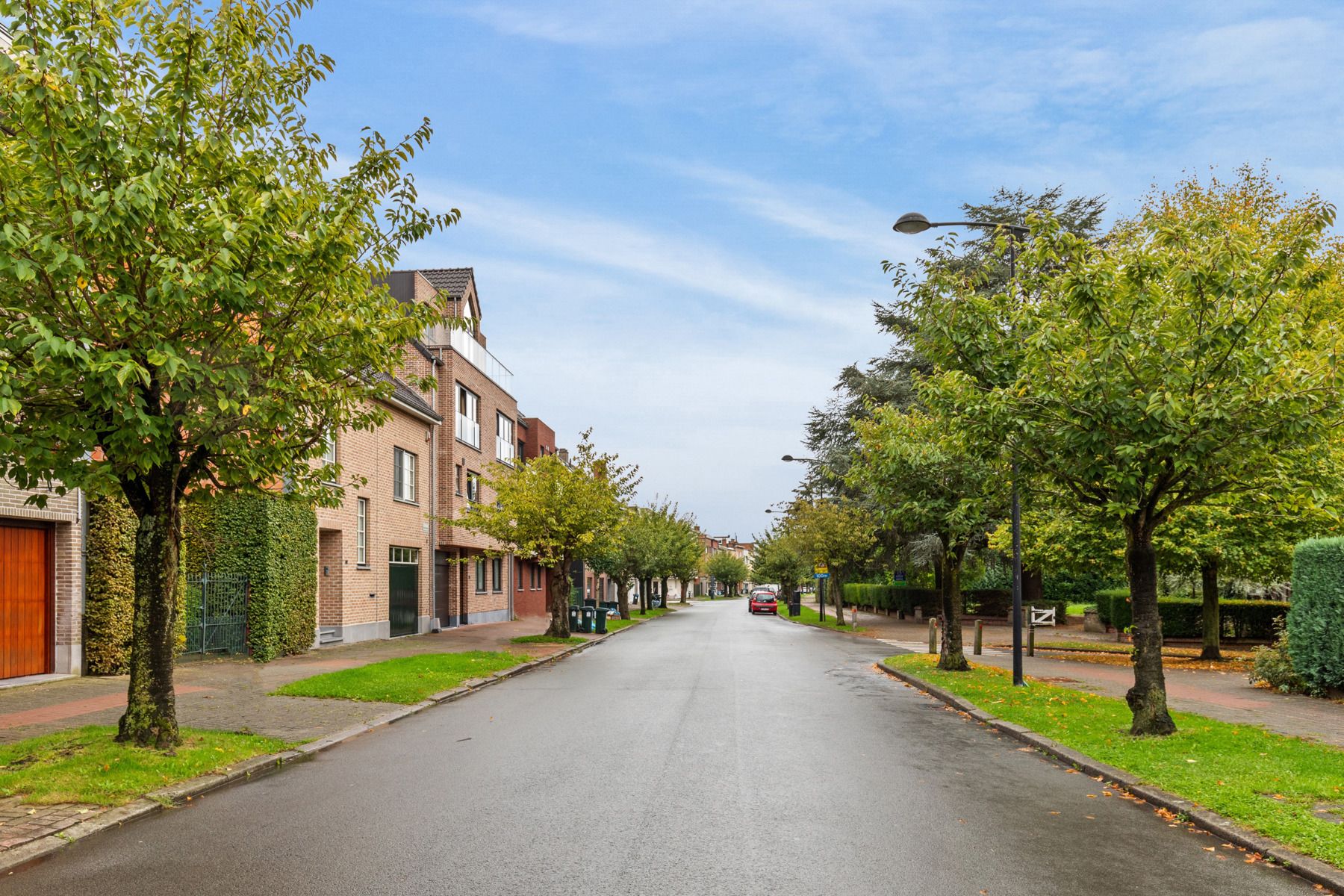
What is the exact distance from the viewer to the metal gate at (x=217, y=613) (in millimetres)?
18781

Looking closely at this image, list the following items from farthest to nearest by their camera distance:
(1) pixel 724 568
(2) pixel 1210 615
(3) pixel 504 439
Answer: (1) pixel 724 568 < (3) pixel 504 439 < (2) pixel 1210 615

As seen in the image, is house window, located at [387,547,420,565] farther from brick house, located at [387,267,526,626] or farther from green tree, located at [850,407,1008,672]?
green tree, located at [850,407,1008,672]

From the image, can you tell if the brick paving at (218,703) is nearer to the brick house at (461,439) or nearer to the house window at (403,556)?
the house window at (403,556)

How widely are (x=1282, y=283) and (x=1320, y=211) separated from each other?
2.74 feet

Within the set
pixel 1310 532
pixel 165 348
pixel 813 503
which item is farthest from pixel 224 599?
pixel 813 503

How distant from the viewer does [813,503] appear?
140 ft

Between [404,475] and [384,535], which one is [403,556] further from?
[404,475]

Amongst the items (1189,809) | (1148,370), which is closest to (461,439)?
(1148,370)

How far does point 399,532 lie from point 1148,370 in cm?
2310

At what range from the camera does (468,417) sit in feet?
115

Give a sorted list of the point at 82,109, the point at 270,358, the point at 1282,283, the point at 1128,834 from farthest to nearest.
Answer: the point at 1282,283 < the point at 270,358 < the point at 82,109 < the point at 1128,834

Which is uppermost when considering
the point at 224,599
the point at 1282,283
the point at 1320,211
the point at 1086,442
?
the point at 1320,211

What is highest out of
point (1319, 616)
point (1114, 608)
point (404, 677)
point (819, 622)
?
point (1319, 616)

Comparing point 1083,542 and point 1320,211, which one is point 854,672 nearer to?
point 1083,542
